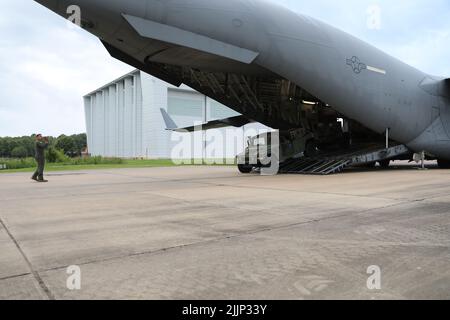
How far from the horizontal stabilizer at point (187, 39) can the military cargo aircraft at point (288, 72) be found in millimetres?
26

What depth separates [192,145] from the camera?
50.2 meters

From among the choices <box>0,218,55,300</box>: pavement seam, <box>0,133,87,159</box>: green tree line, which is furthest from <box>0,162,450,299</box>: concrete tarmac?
<box>0,133,87,159</box>: green tree line

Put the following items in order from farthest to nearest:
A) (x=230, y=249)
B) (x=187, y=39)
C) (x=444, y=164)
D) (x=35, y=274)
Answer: (x=444, y=164)
(x=187, y=39)
(x=230, y=249)
(x=35, y=274)

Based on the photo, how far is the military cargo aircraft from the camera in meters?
9.98

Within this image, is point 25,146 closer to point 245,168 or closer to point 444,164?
point 245,168

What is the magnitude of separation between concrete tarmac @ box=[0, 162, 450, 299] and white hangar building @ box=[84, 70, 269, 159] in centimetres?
3569

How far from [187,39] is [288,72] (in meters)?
3.60

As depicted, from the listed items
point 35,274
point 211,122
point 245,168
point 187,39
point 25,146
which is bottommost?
point 35,274

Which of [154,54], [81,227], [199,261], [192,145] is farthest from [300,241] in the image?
[192,145]

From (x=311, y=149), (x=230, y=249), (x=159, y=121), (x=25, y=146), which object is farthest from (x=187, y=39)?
(x=25, y=146)

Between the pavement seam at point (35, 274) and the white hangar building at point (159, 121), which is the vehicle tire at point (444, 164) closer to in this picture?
the pavement seam at point (35, 274)

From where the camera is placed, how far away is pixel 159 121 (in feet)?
170
